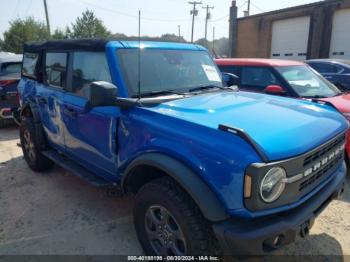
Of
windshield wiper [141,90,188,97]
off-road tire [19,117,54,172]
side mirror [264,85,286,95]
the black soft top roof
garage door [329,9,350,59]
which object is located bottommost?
off-road tire [19,117,54,172]

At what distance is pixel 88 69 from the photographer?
3588 millimetres

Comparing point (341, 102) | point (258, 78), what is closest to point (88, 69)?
point (258, 78)

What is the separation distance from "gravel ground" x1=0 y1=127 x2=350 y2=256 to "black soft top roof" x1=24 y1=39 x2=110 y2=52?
187cm

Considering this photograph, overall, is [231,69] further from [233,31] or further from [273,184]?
[233,31]

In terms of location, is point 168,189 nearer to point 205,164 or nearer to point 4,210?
point 205,164

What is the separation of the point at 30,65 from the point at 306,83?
4599 mm

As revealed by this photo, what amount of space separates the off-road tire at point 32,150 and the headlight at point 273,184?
3.65 metres

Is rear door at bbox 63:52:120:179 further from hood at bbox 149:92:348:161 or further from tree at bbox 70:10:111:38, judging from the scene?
tree at bbox 70:10:111:38

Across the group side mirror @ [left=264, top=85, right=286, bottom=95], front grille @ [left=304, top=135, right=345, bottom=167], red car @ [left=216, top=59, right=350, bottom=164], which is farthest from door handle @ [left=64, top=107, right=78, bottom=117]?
side mirror @ [left=264, top=85, right=286, bottom=95]

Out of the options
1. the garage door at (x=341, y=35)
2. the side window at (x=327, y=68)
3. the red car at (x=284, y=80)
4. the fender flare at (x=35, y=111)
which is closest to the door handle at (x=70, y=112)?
the fender flare at (x=35, y=111)

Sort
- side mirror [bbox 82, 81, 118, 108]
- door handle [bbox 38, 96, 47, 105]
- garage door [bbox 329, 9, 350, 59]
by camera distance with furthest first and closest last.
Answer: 1. garage door [bbox 329, 9, 350, 59]
2. door handle [bbox 38, 96, 47, 105]
3. side mirror [bbox 82, 81, 118, 108]

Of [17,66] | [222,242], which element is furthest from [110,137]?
[17,66]

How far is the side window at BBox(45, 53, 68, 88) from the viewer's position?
4.08 m

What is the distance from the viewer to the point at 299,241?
328 cm
